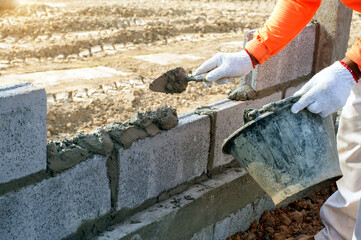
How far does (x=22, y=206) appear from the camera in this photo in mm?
2225

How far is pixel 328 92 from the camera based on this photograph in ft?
8.02

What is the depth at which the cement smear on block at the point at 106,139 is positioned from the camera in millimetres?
2369

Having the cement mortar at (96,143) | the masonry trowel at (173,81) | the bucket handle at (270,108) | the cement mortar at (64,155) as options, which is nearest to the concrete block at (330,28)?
the masonry trowel at (173,81)

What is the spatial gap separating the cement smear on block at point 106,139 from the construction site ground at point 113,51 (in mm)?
1244

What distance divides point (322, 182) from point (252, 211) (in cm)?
104

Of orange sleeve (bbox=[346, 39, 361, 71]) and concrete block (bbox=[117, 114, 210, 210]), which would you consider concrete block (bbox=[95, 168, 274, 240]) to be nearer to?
concrete block (bbox=[117, 114, 210, 210])

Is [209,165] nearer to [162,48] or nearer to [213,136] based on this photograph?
[213,136]

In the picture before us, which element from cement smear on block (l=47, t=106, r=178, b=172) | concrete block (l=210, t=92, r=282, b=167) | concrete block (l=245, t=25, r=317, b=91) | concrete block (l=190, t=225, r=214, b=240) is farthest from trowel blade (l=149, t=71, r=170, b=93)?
concrete block (l=190, t=225, r=214, b=240)

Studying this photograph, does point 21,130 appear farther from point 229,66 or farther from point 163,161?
point 229,66

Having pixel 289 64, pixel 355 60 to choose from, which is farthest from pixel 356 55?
pixel 289 64

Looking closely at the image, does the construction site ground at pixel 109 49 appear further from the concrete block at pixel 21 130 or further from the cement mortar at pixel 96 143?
the concrete block at pixel 21 130

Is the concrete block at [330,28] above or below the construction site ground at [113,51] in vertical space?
above

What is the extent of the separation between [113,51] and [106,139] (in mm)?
5655

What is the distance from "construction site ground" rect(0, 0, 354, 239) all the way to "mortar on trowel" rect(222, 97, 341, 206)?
3.42ft
